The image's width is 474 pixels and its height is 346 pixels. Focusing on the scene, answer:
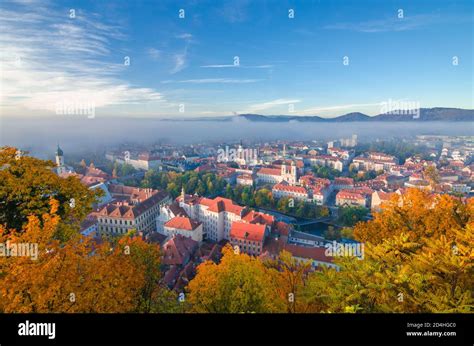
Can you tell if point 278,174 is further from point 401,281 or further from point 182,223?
point 401,281

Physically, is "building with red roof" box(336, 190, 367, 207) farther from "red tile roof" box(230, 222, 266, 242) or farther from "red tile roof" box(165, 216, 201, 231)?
"red tile roof" box(165, 216, 201, 231)

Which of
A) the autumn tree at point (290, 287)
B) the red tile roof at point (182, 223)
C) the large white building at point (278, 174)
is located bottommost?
the red tile roof at point (182, 223)

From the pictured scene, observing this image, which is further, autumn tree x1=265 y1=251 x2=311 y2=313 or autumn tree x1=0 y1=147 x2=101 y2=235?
autumn tree x1=0 y1=147 x2=101 y2=235

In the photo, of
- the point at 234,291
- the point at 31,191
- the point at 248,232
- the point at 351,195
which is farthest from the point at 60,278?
the point at 351,195

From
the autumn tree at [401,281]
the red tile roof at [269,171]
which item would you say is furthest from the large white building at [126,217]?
the red tile roof at [269,171]

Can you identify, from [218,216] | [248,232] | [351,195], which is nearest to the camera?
[248,232]

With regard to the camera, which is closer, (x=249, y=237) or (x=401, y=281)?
(x=401, y=281)

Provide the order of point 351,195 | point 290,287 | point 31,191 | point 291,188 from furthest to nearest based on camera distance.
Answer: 1. point 291,188
2. point 351,195
3. point 31,191
4. point 290,287

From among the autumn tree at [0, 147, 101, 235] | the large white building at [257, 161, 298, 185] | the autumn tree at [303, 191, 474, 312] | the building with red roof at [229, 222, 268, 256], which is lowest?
the building with red roof at [229, 222, 268, 256]

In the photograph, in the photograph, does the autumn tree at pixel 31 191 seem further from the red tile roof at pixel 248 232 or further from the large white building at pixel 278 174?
the large white building at pixel 278 174

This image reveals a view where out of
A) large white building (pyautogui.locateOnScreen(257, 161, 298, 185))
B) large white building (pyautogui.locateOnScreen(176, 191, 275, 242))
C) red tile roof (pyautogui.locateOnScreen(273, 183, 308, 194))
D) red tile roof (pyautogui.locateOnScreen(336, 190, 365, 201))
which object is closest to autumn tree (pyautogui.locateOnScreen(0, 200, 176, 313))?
large white building (pyautogui.locateOnScreen(176, 191, 275, 242))
